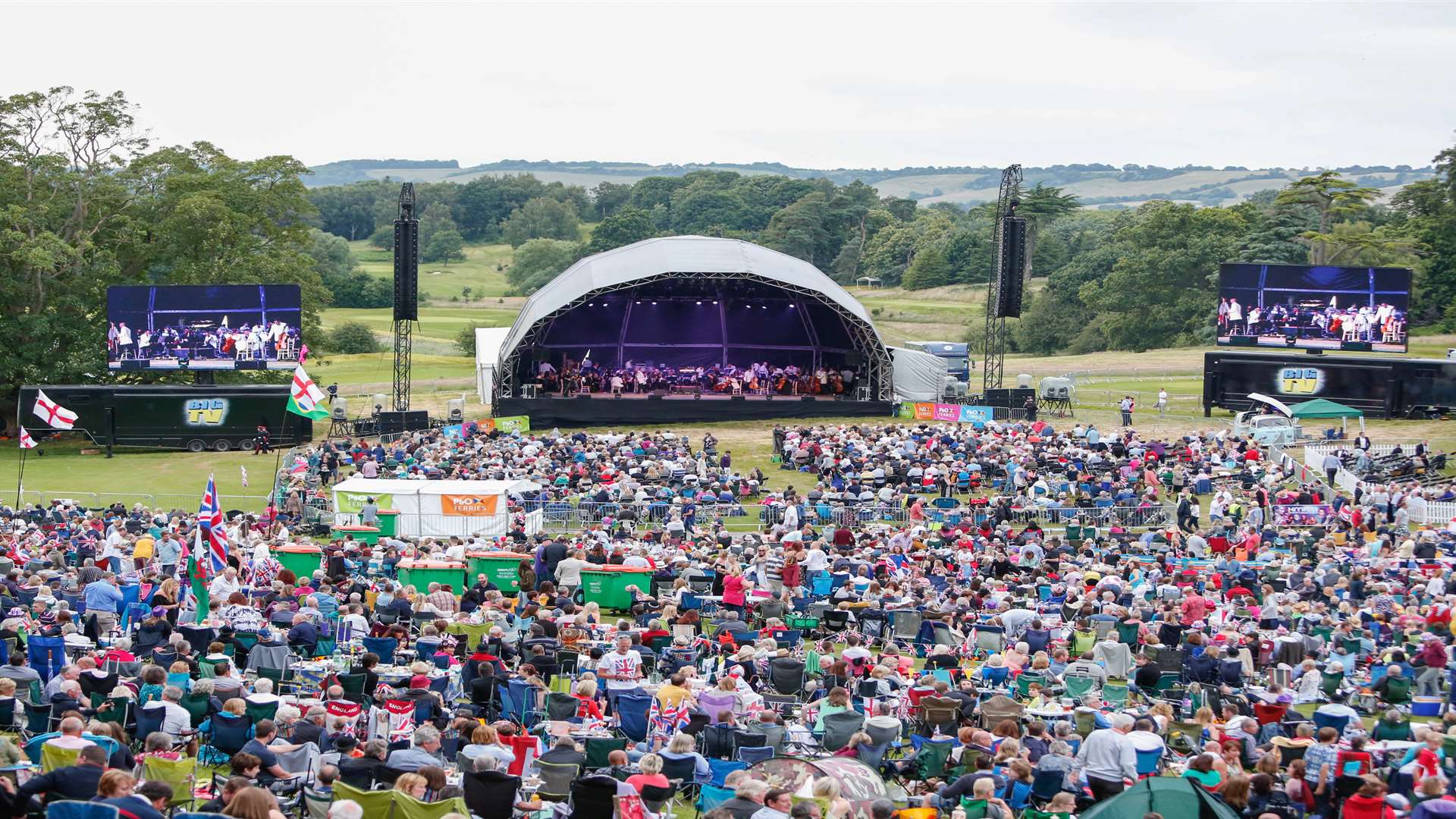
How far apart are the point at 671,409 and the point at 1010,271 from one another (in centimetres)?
1066

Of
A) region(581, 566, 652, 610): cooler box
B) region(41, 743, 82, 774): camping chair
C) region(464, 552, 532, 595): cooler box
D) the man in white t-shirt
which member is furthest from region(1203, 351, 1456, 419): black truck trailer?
region(41, 743, 82, 774): camping chair

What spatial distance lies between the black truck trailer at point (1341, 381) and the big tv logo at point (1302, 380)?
0.02 m

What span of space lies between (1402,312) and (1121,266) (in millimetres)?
36188

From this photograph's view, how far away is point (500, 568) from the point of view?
66.4ft

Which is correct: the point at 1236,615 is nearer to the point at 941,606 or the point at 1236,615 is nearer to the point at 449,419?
the point at 941,606

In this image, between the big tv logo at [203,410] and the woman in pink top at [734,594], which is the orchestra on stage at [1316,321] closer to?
the big tv logo at [203,410]

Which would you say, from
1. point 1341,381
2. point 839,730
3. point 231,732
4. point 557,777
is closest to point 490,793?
point 557,777

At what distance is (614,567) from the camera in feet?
63.9

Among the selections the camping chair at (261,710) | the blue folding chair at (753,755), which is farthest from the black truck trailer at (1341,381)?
the camping chair at (261,710)

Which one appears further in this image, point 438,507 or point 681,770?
point 438,507

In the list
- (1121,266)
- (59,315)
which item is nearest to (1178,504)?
(59,315)

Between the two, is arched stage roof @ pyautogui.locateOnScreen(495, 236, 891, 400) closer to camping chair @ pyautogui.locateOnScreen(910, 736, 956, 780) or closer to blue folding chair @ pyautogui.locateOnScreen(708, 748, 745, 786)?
camping chair @ pyautogui.locateOnScreen(910, 736, 956, 780)

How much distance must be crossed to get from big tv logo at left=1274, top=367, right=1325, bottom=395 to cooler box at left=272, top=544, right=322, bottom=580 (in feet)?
101

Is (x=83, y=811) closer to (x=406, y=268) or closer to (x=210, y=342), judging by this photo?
(x=406, y=268)
